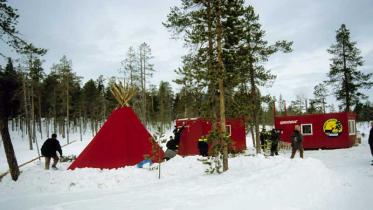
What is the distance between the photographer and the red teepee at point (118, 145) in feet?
43.3

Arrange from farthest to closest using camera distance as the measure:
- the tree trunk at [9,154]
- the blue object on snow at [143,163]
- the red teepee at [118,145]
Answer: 1. the red teepee at [118,145]
2. the blue object on snow at [143,163]
3. the tree trunk at [9,154]

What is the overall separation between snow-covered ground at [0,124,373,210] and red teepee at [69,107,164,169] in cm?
129

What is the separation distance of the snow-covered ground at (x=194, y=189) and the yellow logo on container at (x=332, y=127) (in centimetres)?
1106

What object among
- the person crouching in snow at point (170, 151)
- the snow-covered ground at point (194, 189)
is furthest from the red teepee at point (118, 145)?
the person crouching in snow at point (170, 151)

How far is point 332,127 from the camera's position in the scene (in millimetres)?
23578

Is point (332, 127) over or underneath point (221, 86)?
underneath

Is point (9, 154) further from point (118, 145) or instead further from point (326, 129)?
point (326, 129)

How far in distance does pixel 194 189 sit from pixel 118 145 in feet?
19.8

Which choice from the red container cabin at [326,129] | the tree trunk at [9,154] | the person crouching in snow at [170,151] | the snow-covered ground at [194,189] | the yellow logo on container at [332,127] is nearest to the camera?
the snow-covered ground at [194,189]

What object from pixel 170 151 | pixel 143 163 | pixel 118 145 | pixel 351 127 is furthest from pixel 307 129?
pixel 118 145

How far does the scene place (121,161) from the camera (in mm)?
13438

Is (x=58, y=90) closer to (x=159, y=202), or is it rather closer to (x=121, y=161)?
(x=121, y=161)

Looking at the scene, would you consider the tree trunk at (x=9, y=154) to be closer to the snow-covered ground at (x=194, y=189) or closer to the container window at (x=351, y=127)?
the snow-covered ground at (x=194, y=189)

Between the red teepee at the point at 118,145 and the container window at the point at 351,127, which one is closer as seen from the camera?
the red teepee at the point at 118,145
